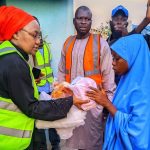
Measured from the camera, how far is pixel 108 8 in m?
5.75

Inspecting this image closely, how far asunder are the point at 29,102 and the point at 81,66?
1739 mm

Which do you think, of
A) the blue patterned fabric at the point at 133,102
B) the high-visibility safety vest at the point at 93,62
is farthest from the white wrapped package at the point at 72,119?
the high-visibility safety vest at the point at 93,62

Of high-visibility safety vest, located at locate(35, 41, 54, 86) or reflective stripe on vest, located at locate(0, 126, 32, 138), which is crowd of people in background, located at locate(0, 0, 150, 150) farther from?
high-visibility safety vest, located at locate(35, 41, 54, 86)

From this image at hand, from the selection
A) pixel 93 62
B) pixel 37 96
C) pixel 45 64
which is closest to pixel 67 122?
pixel 37 96

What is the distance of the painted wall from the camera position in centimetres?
597

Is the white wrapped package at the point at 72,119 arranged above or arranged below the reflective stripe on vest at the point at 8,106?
below

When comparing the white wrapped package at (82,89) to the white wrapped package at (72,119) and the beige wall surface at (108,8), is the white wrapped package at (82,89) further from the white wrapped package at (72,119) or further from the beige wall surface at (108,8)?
the beige wall surface at (108,8)

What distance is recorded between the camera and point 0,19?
2451 millimetres

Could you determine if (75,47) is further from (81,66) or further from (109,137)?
(109,137)

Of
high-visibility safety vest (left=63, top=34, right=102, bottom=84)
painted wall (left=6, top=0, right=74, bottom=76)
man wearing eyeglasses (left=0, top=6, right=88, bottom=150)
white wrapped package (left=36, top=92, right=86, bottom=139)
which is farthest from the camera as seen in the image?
painted wall (left=6, top=0, right=74, bottom=76)

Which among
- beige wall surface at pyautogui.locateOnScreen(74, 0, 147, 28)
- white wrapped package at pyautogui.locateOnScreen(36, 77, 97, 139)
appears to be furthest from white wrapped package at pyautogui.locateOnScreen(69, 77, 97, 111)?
beige wall surface at pyautogui.locateOnScreen(74, 0, 147, 28)

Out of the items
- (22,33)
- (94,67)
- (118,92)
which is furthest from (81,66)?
(22,33)

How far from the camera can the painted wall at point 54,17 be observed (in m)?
5.97

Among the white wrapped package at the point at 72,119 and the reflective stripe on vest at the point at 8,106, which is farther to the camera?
the white wrapped package at the point at 72,119
